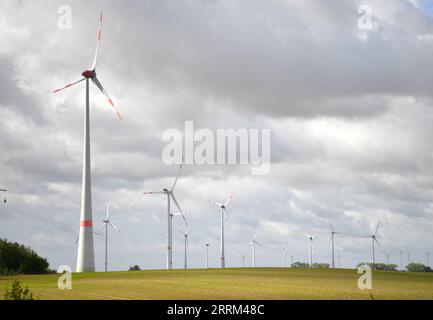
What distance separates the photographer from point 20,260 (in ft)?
510

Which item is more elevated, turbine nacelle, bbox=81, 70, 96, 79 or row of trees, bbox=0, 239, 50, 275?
turbine nacelle, bbox=81, 70, 96, 79

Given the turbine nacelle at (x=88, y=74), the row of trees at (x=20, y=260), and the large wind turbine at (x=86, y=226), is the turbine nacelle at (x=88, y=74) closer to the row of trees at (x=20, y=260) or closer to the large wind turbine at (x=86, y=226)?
the large wind turbine at (x=86, y=226)

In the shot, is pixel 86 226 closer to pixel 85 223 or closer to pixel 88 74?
pixel 85 223

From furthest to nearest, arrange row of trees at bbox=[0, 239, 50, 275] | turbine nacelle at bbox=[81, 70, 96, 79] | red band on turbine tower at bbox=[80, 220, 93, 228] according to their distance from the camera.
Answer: row of trees at bbox=[0, 239, 50, 275]
turbine nacelle at bbox=[81, 70, 96, 79]
red band on turbine tower at bbox=[80, 220, 93, 228]

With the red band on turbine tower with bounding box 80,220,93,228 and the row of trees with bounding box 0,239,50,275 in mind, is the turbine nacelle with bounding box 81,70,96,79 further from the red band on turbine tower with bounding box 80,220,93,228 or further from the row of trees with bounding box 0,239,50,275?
the row of trees with bounding box 0,239,50,275

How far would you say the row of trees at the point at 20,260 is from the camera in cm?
15250

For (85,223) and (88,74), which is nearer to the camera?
(85,223)

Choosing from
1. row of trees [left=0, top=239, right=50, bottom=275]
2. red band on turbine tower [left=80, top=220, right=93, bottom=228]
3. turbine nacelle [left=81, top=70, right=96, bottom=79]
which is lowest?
row of trees [left=0, top=239, right=50, bottom=275]

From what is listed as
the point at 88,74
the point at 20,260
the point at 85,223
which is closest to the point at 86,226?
the point at 85,223

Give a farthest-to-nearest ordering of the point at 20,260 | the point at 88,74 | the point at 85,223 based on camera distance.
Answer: the point at 20,260 < the point at 88,74 < the point at 85,223

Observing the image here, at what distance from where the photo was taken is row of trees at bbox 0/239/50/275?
152m

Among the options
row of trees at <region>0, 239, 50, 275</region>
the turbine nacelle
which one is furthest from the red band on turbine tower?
row of trees at <region>0, 239, 50, 275</region>
